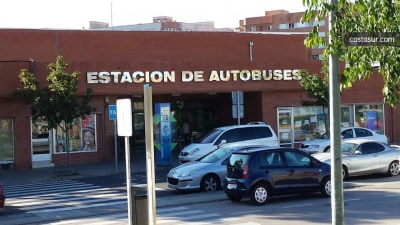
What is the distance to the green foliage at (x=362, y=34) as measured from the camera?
20.0 ft

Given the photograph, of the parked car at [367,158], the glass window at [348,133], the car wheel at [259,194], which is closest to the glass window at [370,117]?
A: the glass window at [348,133]

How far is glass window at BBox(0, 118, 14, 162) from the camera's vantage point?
94.6 ft

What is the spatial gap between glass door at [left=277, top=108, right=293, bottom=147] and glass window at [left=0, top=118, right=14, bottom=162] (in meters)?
14.4

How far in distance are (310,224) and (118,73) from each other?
19406 millimetres

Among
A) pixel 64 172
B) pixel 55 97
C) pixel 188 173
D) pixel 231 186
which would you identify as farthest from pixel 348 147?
pixel 64 172

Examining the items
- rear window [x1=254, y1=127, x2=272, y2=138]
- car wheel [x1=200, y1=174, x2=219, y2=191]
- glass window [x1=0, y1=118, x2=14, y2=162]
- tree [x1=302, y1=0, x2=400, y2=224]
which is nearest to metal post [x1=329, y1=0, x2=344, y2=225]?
tree [x1=302, y1=0, x2=400, y2=224]

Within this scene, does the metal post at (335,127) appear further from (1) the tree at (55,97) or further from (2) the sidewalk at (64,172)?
(1) the tree at (55,97)

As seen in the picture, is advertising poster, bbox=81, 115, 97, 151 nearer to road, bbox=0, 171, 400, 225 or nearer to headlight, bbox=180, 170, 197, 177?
road, bbox=0, 171, 400, 225

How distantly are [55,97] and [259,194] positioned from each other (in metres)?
12.2

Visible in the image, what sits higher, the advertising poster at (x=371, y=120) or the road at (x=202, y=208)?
the advertising poster at (x=371, y=120)

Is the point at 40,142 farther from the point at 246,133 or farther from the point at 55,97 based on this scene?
the point at 246,133

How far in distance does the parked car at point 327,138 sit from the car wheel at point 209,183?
30.6 feet

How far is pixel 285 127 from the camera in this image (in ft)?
114

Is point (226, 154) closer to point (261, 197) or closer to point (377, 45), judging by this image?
point (261, 197)
